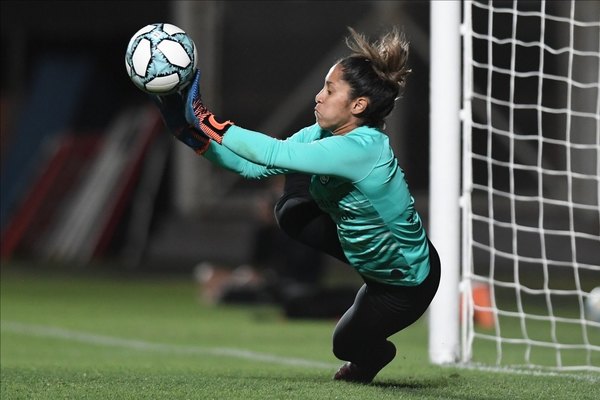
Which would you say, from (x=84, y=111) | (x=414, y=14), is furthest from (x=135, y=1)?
(x=414, y=14)

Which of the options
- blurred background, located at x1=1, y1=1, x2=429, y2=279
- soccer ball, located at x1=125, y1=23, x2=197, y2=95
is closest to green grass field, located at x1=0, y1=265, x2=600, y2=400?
soccer ball, located at x1=125, y1=23, x2=197, y2=95

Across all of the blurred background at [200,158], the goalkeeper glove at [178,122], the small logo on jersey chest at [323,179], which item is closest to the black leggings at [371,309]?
the small logo on jersey chest at [323,179]

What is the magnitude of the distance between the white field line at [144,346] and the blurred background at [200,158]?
7.78 m

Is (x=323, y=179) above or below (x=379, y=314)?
above

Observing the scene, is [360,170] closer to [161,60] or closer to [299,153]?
[299,153]

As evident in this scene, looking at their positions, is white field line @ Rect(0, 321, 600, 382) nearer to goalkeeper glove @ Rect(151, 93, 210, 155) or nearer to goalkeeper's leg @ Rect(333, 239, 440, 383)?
goalkeeper's leg @ Rect(333, 239, 440, 383)

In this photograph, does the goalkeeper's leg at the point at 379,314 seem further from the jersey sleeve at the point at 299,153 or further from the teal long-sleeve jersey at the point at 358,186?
the jersey sleeve at the point at 299,153

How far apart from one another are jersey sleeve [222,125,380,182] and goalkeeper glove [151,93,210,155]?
13 cm

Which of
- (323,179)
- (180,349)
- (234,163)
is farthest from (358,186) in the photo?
(180,349)

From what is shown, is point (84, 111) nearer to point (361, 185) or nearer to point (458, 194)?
point (458, 194)

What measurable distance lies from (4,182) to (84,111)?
77.2 inches

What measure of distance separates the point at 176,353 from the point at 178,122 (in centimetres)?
452

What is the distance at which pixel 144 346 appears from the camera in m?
9.87

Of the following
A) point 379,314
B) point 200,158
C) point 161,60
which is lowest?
point 200,158
